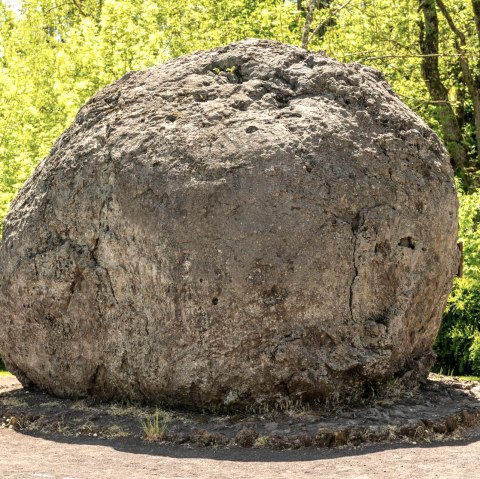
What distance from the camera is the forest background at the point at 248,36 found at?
56.5 feet

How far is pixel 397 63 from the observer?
20.5 m

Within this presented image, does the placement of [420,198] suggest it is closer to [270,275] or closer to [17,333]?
[270,275]

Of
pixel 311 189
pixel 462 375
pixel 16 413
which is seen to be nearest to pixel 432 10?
pixel 462 375

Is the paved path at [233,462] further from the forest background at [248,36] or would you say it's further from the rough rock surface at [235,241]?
the forest background at [248,36]

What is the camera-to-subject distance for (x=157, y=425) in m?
7.75

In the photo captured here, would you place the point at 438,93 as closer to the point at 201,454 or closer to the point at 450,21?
the point at 450,21

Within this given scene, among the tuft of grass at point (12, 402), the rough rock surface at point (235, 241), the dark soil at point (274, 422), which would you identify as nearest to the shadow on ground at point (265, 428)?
the dark soil at point (274, 422)

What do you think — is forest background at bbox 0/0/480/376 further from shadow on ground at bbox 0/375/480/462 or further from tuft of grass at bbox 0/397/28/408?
tuft of grass at bbox 0/397/28/408

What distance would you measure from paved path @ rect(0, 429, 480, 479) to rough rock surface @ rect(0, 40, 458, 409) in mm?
928

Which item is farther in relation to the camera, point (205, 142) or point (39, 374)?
point (39, 374)

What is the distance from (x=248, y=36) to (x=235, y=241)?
38.1 ft

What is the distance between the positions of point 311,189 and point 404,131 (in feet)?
4.47

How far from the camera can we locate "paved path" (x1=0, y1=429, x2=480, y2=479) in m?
6.65

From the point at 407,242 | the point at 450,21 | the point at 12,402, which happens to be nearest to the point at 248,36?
the point at 450,21
